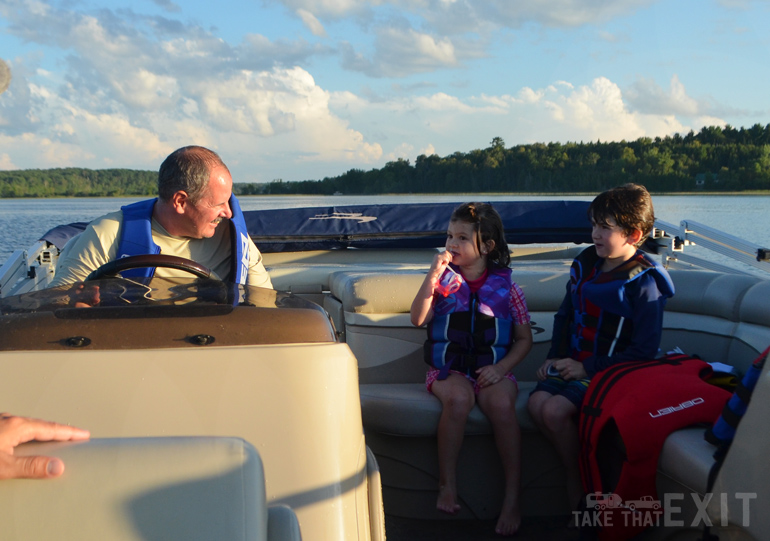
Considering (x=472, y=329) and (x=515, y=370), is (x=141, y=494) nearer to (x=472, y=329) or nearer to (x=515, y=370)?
(x=472, y=329)

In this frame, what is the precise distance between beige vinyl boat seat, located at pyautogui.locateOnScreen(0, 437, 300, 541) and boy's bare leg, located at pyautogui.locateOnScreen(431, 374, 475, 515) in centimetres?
148

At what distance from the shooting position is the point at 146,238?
2.26 metres

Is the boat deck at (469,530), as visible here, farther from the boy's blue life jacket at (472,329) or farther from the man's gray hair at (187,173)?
the man's gray hair at (187,173)

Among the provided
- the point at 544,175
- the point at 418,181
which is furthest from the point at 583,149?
the point at 418,181

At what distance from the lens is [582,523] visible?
221 cm

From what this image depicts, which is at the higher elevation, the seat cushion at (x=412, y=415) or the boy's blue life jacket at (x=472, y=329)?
the boy's blue life jacket at (x=472, y=329)

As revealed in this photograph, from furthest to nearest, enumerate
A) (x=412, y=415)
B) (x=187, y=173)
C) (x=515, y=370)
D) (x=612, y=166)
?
(x=612, y=166) < (x=515, y=370) < (x=412, y=415) < (x=187, y=173)

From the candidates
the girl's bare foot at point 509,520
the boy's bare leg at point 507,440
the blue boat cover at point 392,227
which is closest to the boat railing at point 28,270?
the blue boat cover at point 392,227

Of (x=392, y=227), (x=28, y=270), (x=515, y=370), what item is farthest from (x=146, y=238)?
(x=392, y=227)

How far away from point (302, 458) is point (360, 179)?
18679 millimetres

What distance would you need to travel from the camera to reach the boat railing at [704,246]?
352 cm

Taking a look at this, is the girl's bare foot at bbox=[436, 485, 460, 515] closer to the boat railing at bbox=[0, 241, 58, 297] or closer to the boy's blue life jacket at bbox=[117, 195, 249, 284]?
the boy's blue life jacket at bbox=[117, 195, 249, 284]

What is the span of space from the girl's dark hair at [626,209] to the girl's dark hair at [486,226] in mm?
365

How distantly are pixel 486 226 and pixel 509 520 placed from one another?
43.2 inches
